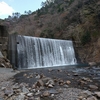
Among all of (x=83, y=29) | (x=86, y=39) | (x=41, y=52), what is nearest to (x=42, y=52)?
(x=41, y=52)

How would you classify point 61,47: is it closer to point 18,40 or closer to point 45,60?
point 45,60

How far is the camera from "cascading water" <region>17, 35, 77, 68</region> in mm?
20609

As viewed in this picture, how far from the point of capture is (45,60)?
23.0 m

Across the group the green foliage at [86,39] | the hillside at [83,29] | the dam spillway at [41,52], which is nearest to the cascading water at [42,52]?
the dam spillway at [41,52]

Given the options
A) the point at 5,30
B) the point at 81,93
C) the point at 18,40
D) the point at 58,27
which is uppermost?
the point at 58,27

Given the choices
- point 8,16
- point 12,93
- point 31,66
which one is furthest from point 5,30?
point 8,16

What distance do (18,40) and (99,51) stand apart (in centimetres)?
1265

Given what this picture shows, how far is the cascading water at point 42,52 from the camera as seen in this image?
20.6 m

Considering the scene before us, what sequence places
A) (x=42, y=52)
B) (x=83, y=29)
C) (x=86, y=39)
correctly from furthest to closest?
(x=83, y=29) < (x=86, y=39) < (x=42, y=52)

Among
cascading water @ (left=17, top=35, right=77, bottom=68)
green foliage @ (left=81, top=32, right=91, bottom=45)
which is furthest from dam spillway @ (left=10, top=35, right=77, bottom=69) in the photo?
green foliage @ (left=81, top=32, right=91, bottom=45)

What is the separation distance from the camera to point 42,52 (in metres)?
23.0

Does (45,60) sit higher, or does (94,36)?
(94,36)

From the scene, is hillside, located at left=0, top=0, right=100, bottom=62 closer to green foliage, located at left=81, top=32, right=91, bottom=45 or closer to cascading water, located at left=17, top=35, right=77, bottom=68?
green foliage, located at left=81, top=32, right=91, bottom=45

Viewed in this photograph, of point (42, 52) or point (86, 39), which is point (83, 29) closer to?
point (86, 39)
